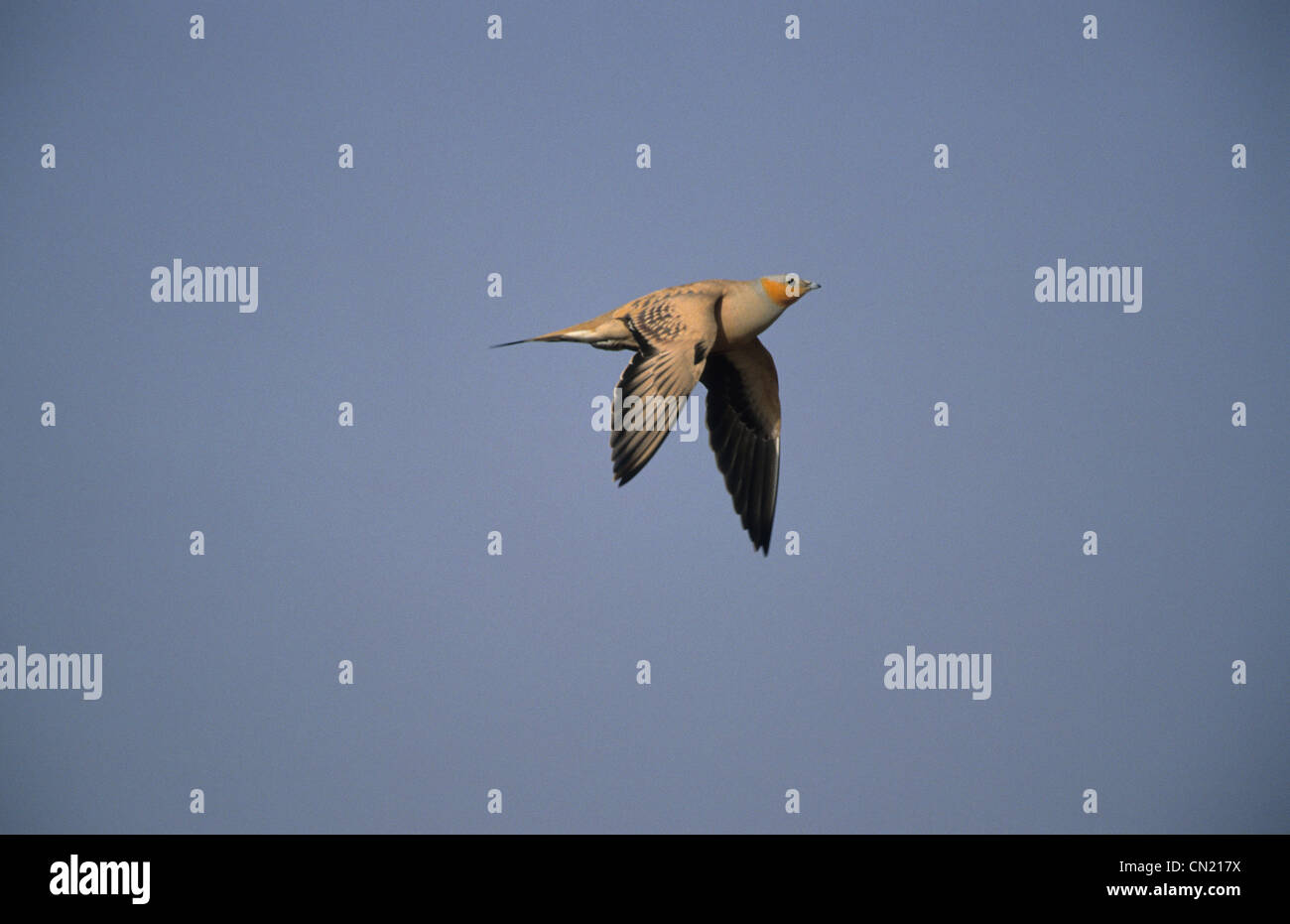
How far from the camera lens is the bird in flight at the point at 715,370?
25.6 feet

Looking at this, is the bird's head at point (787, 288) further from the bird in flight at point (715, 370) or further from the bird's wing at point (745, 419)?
the bird's wing at point (745, 419)

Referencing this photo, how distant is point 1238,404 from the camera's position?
13781mm

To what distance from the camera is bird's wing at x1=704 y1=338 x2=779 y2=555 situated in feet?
32.7

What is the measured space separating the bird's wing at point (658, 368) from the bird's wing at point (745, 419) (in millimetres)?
1212

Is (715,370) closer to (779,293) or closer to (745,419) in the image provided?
(745,419)

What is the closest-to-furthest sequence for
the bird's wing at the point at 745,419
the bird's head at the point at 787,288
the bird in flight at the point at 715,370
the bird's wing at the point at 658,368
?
the bird's wing at the point at 658,368 → the bird in flight at the point at 715,370 → the bird's head at the point at 787,288 → the bird's wing at the point at 745,419

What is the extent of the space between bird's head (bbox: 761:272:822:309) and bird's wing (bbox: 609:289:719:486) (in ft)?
1.28

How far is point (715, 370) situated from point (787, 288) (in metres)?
1.42

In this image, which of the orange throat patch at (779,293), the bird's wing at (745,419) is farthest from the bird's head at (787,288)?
the bird's wing at (745,419)

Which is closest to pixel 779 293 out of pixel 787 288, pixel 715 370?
pixel 787 288

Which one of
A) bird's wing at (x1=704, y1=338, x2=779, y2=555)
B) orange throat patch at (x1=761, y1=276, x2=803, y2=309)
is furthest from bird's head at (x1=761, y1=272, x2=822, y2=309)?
bird's wing at (x1=704, y1=338, x2=779, y2=555)

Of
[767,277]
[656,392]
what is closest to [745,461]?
[767,277]
